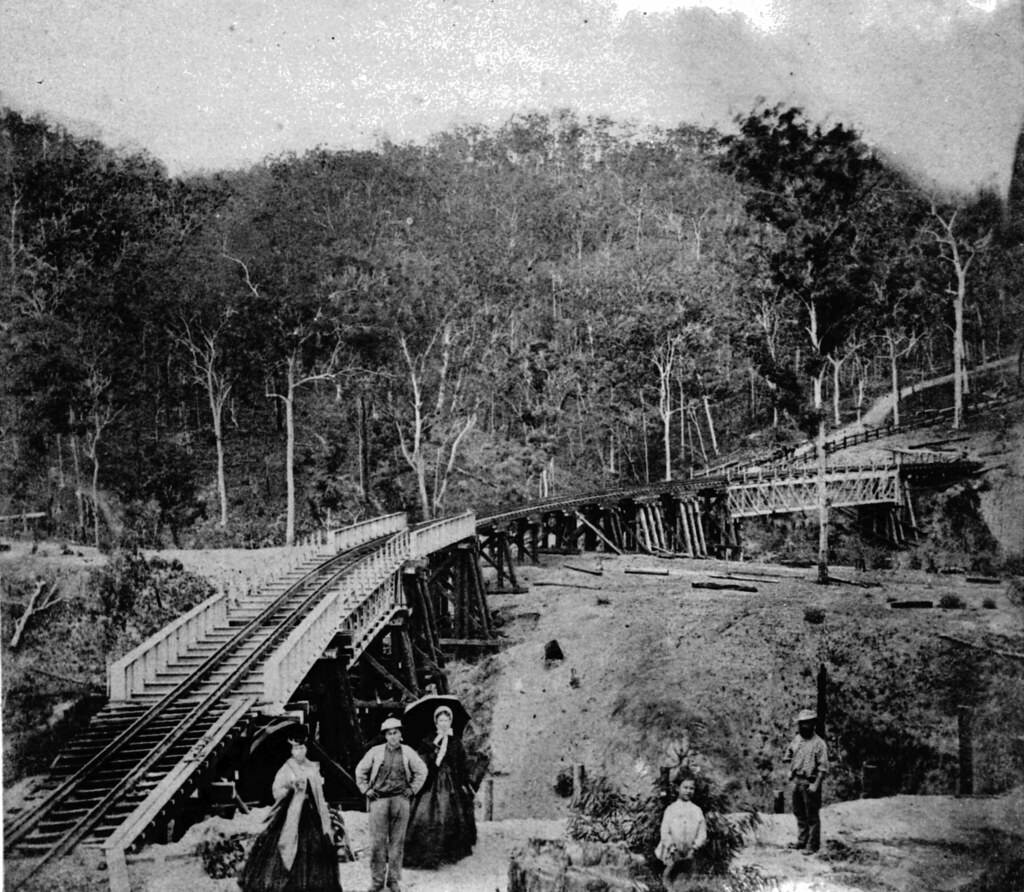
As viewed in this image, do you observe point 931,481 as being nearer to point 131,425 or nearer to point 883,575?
point 883,575

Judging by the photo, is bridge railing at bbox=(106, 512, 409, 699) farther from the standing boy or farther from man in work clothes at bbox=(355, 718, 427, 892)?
the standing boy

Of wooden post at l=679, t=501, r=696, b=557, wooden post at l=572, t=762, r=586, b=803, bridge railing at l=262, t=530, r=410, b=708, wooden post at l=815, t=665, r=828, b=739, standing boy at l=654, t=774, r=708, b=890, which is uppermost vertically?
wooden post at l=679, t=501, r=696, b=557

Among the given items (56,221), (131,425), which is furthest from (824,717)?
(56,221)

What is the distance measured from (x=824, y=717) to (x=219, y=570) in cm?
543

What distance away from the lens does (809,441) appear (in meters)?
8.77

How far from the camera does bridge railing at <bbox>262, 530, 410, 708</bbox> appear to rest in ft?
23.3

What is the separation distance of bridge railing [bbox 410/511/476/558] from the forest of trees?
0.22 m

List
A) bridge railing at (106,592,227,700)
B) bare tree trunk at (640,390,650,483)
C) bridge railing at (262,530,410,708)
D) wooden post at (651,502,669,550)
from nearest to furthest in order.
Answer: bridge railing at (262,530,410,708) → bridge railing at (106,592,227,700) → bare tree trunk at (640,390,650,483) → wooden post at (651,502,669,550)

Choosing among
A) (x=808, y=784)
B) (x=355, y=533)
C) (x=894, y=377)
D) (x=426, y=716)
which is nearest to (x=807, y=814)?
(x=808, y=784)

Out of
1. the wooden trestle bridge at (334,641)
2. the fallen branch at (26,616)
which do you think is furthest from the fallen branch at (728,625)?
the fallen branch at (26,616)

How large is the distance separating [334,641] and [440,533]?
1413 mm

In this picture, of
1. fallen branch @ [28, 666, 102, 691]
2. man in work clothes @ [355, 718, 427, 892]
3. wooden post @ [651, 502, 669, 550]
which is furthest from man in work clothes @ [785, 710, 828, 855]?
fallen branch @ [28, 666, 102, 691]

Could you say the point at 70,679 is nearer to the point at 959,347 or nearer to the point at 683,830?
the point at 683,830

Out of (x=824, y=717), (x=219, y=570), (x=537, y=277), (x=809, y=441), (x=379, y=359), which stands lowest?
(x=824, y=717)
